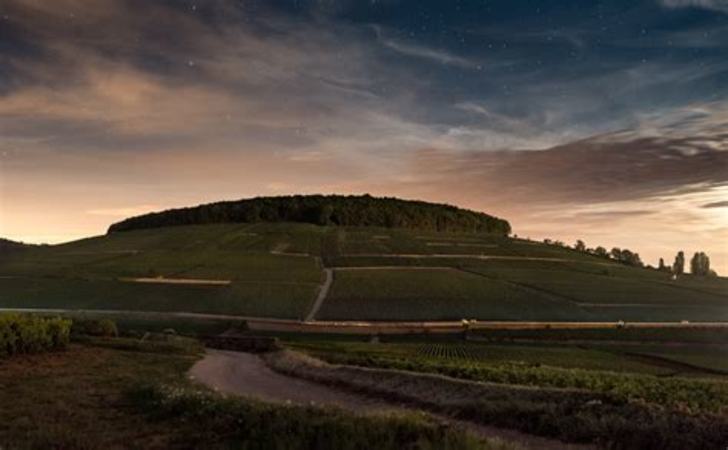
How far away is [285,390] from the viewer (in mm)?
34406

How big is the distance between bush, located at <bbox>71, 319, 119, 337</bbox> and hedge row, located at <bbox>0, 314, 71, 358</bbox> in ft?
64.3

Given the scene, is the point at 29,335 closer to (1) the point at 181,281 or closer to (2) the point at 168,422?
(2) the point at 168,422

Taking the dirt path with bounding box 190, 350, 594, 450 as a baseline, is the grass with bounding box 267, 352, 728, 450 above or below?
→ above

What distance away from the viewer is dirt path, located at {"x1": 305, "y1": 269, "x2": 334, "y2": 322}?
9300 cm

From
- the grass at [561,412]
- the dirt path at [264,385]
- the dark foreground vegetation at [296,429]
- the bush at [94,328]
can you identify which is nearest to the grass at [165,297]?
the bush at [94,328]

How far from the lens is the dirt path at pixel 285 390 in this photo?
66.0 feet

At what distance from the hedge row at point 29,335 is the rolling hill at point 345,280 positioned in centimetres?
5071

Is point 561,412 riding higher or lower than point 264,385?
higher

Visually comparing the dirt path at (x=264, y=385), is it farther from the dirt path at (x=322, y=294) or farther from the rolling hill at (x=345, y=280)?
the rolling hill at (x=345, y=280)

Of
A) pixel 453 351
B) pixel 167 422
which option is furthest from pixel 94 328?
pixel 167 422

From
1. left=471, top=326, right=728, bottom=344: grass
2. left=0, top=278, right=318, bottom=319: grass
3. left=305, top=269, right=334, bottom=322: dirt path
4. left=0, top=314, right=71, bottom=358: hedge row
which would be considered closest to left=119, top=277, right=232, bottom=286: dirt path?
left=0, top=278, right=318, bottom=319: grass

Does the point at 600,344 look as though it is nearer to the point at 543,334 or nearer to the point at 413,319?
the point at 543,334

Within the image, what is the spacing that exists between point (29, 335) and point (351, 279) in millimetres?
80916

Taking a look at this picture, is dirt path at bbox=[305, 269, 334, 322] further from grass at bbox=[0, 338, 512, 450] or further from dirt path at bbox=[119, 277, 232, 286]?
grass at bbox=[0, 338, 512, 450]
